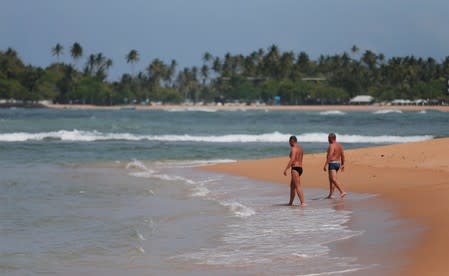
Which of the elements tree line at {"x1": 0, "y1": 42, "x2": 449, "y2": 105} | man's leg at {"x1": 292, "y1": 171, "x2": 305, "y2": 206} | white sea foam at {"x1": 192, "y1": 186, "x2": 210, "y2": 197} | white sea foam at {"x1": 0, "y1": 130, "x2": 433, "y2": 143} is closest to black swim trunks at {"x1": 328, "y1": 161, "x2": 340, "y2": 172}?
man's leg at {"x1": 292, "y1": 171, "x2": 305, "y2": 206}

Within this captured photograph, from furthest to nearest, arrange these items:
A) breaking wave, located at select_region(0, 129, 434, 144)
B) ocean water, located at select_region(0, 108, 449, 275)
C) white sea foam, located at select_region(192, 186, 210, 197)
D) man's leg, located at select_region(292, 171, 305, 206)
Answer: breaking wave, located at select_region(0, 129, 434, 144) → white sea foam, located at select_region(192, 186, 210, 197) → man's leg, located at select_region(292, 171, 305, 206) → ocean water, located at select_region(0, 108, 449, 275)

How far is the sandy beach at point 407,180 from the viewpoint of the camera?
9.53 meters

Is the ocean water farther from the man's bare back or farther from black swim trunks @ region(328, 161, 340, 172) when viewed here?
the man's bare back

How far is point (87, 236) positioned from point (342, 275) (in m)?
4.49

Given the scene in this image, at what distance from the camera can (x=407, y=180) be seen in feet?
58.4

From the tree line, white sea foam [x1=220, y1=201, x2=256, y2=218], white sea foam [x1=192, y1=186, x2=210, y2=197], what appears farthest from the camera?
the tree line

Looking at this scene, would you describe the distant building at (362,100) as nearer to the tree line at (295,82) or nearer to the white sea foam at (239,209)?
the tree line at (295,82)

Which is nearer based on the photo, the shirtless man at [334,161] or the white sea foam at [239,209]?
the white sea foam at [239,209]

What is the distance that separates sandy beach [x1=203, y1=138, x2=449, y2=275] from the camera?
9.53 m

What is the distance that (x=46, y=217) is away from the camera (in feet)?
45.4

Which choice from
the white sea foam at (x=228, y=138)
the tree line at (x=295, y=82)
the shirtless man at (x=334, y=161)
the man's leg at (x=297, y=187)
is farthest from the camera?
the tree line at (x=295, y=82)

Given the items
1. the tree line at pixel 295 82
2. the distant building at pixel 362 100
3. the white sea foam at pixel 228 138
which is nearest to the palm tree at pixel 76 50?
the tree line at pixel 295 82

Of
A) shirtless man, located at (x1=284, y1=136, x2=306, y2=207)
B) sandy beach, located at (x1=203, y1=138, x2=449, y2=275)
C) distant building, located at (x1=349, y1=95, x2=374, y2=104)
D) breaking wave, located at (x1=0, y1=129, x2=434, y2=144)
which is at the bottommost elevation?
breaking wave, located at (x1=0, y1=129, x2=434, y2=144)

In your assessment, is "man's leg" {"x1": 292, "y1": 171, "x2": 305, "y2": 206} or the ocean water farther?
"man's leg" {"x1": 292, "y1": 171, "x2": 305, "y2": 206}
